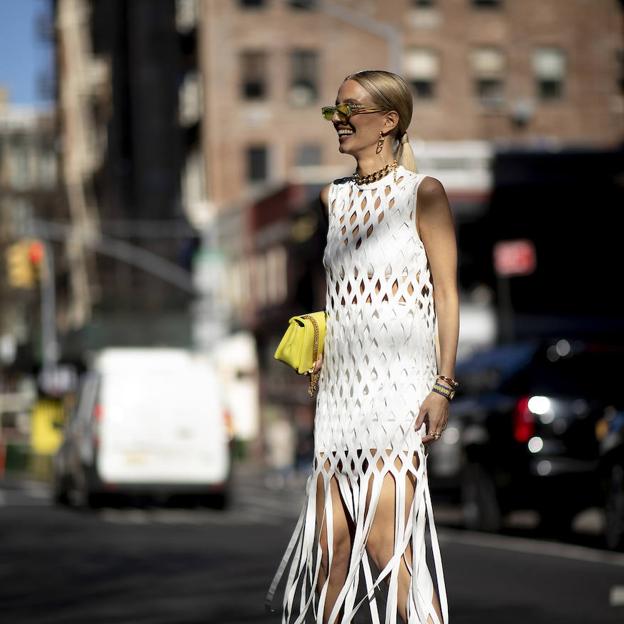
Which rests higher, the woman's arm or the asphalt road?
the woman's arm

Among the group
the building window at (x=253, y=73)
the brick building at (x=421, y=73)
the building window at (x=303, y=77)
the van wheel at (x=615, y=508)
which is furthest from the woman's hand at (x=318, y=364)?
the building window at (x=253, y=73)

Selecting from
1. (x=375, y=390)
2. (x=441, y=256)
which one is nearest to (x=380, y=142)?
(x=441, y=256)

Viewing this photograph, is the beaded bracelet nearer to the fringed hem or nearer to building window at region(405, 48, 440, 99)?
the fringed hem

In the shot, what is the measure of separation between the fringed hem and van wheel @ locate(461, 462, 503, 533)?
12.5 m

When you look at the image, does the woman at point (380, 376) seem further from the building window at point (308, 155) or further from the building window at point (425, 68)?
the building window at point (425, 68)

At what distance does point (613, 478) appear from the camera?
14.9 m

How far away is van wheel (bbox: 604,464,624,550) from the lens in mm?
14747

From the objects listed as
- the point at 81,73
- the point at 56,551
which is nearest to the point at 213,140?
the point at 81,73

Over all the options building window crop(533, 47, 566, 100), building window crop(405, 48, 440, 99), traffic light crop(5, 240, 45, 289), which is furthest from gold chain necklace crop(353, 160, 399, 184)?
building window crop(533, 47, 566, 100)

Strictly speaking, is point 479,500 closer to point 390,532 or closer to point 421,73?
point 390,532

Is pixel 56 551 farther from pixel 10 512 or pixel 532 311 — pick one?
pixel 532 311

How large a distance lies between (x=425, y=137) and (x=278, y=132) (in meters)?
4.95

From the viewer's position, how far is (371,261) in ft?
19.1

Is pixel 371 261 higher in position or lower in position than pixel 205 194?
lower
